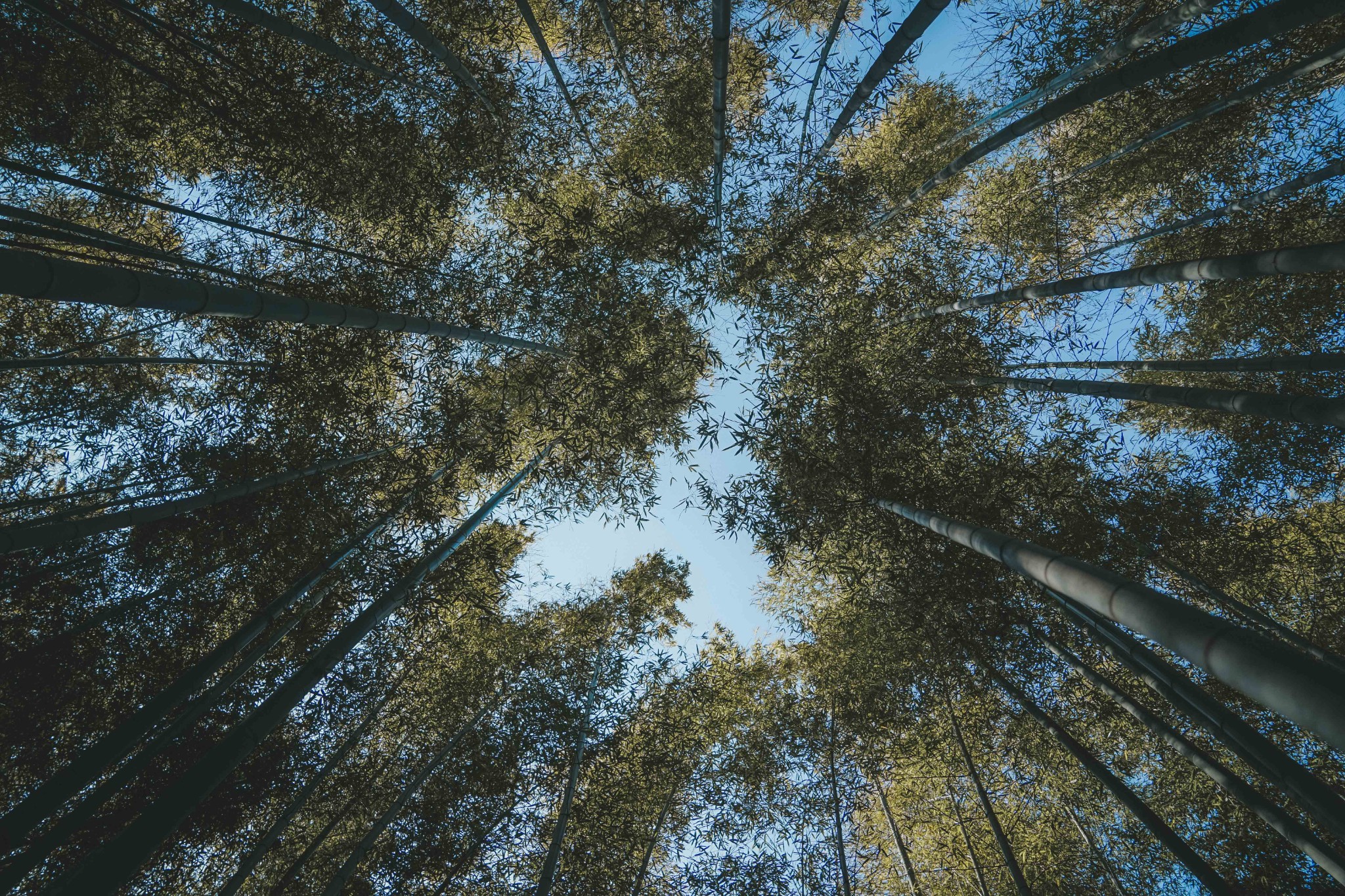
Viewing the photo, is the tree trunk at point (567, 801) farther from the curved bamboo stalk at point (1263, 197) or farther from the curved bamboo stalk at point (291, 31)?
the curved bamboo stalk at point (1263, 197)

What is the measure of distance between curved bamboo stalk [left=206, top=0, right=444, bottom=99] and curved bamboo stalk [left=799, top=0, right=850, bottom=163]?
136 inches

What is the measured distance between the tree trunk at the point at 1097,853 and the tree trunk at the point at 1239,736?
2.86m

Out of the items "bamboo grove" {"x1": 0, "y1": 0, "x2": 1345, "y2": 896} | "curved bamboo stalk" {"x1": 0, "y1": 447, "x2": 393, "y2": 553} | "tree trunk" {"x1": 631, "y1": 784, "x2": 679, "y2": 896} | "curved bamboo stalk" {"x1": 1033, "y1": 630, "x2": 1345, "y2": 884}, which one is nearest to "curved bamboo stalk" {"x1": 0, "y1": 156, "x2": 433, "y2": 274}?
"bamboo grove" {"x1": 0, "y1": 0, "x2": 1345, "y2": 896}

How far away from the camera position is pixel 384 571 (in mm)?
4691

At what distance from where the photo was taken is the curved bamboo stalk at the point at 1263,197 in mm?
4305

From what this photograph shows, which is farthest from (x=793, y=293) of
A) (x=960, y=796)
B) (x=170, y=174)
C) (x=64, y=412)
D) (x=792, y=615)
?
(x=64, y=412)

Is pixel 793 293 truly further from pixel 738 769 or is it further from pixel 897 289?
pixel 738 769

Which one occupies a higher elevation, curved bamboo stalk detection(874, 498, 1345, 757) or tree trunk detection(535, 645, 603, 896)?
tree trunk detection(535, 645, 603, 896)

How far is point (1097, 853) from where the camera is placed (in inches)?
214

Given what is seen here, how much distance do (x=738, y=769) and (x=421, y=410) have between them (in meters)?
5.51

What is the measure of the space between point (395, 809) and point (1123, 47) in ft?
26.9

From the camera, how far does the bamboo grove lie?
4668 mm

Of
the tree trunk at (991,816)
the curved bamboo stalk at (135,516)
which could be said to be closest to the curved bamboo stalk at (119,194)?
the curved bamboo stalk at (135,516)

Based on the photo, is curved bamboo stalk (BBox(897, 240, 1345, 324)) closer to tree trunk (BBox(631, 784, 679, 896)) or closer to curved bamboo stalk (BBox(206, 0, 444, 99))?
curved bamboo stalk (BBox(206, 0, 444, 99))
